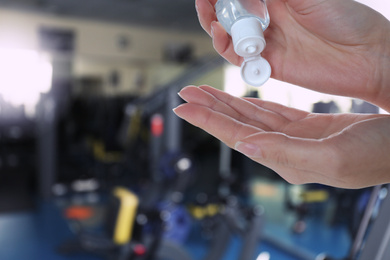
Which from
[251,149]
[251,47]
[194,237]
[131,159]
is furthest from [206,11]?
[131,159]

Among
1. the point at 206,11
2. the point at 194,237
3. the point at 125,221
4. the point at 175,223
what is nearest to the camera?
the point at 206,11

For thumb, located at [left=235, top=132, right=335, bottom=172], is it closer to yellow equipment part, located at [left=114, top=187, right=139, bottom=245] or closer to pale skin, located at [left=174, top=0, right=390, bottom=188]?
pale skin, located at [left=174, top=0, right=390, bottom=188]

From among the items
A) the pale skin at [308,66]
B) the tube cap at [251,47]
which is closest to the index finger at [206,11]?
the pale skin at [308,66]

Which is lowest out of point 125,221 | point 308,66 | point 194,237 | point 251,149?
point 194,237

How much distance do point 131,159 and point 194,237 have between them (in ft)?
5.76

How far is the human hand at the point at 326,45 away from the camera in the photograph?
0.61 metres

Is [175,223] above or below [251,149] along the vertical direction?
below

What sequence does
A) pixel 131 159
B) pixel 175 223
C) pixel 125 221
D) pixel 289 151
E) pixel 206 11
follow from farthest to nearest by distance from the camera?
pixel 131 159, pixel 175 223, pixel 125 221, pixel 206 11, pixel 289 151

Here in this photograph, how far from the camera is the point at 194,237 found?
12.1 ft

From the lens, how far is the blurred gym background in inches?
115

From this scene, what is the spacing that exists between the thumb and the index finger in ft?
0.86

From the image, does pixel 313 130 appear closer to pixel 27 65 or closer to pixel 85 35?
pixel 27 65

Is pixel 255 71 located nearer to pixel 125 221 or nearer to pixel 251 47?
pixel 251 47

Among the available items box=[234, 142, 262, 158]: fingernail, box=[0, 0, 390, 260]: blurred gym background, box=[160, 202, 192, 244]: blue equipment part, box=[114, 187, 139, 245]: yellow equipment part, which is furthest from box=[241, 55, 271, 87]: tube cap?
box=[160, 202, 192, 244]: blue equipment part
